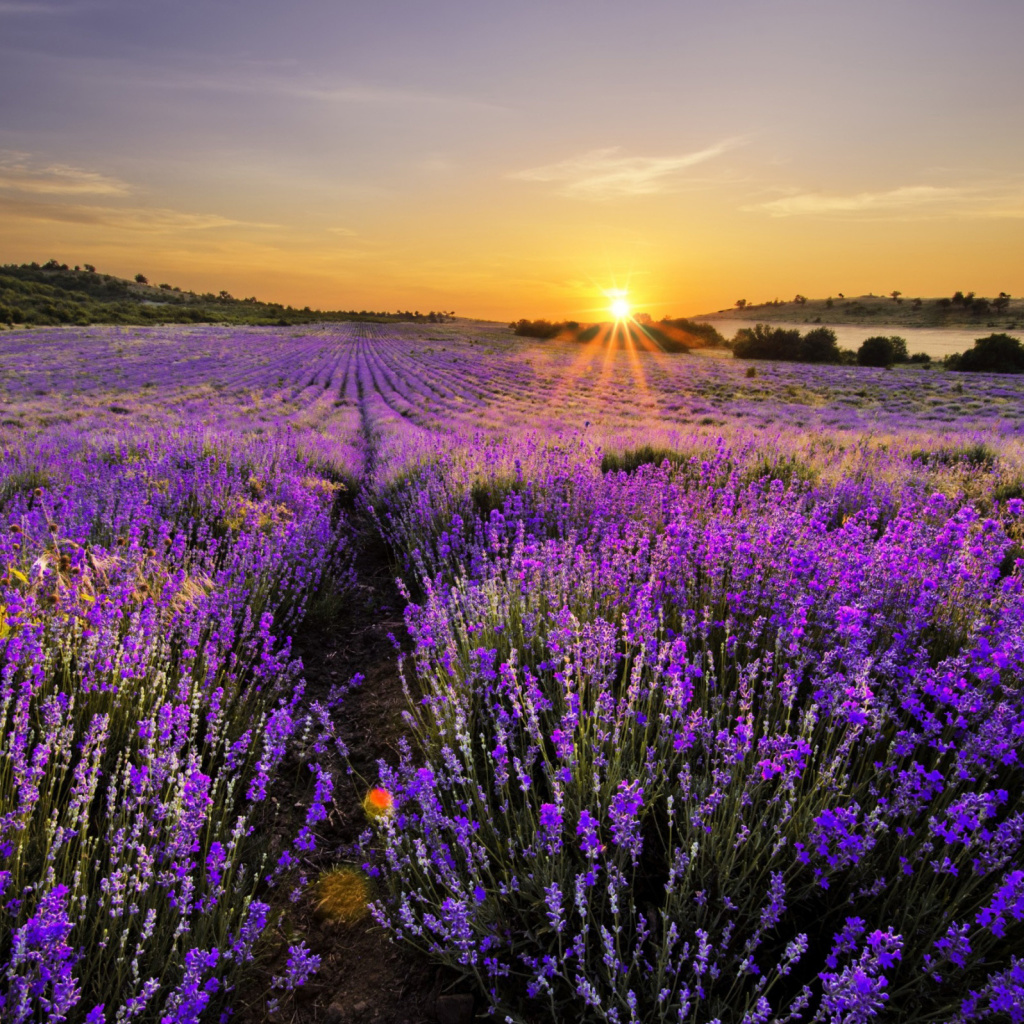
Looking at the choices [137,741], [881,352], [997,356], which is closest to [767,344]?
[881,352]

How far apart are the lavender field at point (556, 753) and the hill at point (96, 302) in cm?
5702

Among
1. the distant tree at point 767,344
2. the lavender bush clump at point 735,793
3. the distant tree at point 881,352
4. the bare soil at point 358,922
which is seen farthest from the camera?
the distant tree at point 767,344

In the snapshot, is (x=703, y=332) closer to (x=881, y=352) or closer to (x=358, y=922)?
(x=881, y=352)

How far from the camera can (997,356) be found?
31812 millimetres

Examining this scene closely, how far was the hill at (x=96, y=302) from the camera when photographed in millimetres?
50812

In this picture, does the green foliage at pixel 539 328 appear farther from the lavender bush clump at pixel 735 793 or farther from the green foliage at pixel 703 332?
the lavender bush clump at pixel 735 793

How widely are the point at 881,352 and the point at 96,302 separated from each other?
7494 centimetres

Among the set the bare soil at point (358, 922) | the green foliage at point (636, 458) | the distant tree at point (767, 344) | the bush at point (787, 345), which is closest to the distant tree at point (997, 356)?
the bush at point (787, 345)

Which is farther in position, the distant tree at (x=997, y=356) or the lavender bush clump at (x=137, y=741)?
the distant tree at (x=997, y=356)

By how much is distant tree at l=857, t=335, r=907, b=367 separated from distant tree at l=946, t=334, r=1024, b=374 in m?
5.65

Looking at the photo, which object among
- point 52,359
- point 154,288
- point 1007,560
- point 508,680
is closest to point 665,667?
point 508,680

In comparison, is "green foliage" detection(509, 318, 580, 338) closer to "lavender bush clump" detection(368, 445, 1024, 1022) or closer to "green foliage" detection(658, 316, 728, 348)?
"green foliage" detection(658, 316, 728, 348)

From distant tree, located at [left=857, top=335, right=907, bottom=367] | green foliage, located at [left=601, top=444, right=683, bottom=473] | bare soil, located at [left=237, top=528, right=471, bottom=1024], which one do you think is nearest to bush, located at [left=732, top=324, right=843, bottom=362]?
distant tree, located at [left=857, top=335, right=907, bottom=367]

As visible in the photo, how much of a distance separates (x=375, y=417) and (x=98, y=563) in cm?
1255
